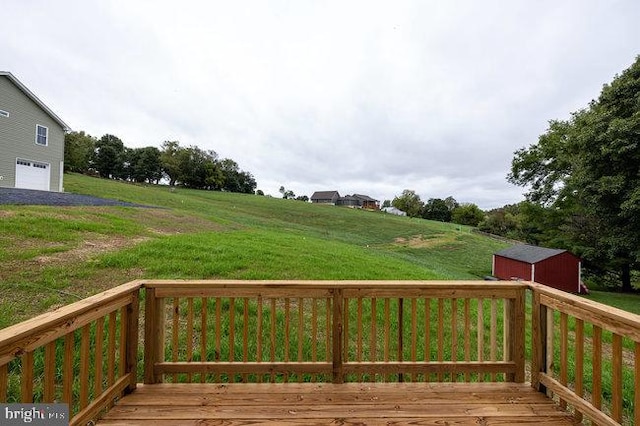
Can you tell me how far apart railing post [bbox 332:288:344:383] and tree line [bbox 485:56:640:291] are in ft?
48.0

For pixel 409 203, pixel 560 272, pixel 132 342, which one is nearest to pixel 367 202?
pixel 409 203

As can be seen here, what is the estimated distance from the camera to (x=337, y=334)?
260cm

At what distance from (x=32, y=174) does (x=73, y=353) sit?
1838 cm

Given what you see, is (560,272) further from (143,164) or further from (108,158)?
(108,158)

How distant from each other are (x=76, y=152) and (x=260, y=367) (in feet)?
151

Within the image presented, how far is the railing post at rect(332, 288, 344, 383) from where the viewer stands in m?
2.58

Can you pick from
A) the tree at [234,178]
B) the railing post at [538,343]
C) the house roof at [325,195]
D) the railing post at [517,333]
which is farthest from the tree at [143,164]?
the railing post at [538,343]

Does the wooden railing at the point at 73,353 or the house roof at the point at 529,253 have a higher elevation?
the wooden railing at the point at 73,353

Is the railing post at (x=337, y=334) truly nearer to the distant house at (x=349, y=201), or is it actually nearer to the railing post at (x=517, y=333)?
the railing post at (x=517, y=333)

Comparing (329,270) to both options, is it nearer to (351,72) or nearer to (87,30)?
(351,72)

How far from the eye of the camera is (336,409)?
7.33ft

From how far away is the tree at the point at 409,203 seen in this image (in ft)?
272

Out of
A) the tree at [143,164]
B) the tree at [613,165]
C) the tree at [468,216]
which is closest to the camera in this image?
the tree at [613,165]

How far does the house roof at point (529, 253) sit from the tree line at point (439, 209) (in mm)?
54668
